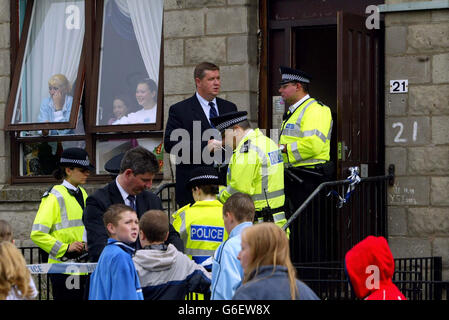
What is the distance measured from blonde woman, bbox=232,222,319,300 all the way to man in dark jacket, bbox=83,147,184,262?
2.19m

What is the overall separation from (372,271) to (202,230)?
90.6 inches

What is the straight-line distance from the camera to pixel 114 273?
6.12 meters

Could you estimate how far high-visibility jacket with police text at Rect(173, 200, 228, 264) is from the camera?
779 cm

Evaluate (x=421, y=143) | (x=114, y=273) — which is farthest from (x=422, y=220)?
(x=114, y=273)

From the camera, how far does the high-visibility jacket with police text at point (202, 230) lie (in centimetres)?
779

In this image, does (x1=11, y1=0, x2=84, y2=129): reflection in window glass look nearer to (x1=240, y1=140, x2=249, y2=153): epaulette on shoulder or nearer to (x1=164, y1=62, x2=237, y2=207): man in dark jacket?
(x1=164, y1=62, x2=237, y2=207): man in dark jacket

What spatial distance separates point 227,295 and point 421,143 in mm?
4381

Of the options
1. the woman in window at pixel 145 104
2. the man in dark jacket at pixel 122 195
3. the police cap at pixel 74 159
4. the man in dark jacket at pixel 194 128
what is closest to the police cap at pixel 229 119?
the man in dark jacket at pixel 194 128

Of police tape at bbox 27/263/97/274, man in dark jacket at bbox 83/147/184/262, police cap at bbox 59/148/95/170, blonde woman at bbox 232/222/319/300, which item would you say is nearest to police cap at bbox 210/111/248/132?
police cap at bbox 59/148/95/170

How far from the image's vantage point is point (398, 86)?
10.2m

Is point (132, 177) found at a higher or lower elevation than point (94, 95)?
lower

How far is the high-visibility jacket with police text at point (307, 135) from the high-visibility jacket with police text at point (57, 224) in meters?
2.14

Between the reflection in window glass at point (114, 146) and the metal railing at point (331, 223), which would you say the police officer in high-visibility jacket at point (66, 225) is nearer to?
the metal railing at point (331, 223)
